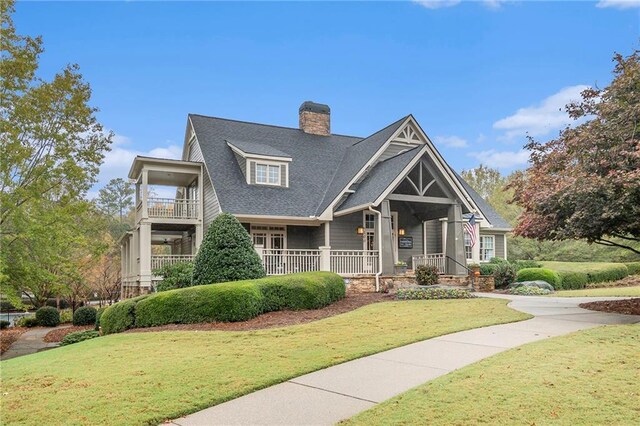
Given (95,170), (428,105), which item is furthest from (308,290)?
(428,105)

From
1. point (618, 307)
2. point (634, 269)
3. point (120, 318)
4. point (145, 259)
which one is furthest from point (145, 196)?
point (634, 269)

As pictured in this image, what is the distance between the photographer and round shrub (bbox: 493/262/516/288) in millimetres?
23125

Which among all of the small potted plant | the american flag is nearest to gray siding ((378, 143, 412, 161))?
the american flag

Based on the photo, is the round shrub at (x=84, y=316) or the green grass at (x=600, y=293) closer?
the green grass at (x=600, y=293)

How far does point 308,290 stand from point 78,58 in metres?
12.5

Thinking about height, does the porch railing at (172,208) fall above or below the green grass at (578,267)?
above

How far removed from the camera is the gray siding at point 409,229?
22297 millimetres

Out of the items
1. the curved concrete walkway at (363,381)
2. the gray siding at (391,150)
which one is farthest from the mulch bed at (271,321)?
the gray siding at (391,150)

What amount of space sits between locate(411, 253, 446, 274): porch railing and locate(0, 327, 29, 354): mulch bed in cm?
1618

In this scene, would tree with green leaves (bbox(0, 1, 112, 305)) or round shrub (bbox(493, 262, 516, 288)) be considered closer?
tree with green leaves (bbox(0, 1, 112, 305))

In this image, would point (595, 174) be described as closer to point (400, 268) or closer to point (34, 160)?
point (400, 268)

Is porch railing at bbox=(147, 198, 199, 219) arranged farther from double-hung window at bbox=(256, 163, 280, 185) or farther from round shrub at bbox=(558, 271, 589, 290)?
round shrub at bbox=(558, 271, 589, 290)

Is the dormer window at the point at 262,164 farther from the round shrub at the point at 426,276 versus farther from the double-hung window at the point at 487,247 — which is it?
the double-hung window at the point at 487,247

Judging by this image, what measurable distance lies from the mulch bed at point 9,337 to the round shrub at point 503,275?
802 inches
